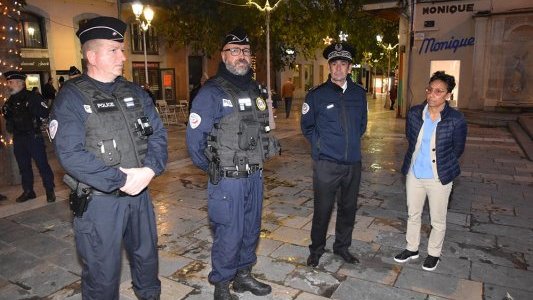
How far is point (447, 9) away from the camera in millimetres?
16922

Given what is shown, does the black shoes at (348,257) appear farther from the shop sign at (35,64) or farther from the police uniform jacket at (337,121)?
the shop sign at (35,64)

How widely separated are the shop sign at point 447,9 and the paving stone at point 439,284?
15969 millimetres

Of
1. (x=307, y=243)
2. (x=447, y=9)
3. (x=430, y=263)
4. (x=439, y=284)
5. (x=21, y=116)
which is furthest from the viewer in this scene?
(x=447, y=9)

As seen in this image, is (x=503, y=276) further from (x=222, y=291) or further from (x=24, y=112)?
(x=24, y=112)

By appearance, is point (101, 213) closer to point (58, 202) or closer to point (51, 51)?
point (58, 202)

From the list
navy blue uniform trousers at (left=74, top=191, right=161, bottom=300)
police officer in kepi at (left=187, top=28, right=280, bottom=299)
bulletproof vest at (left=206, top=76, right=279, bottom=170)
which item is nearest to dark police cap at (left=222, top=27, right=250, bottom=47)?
police officer in kepi at (left=187, top=28, right=280, bottom=299)

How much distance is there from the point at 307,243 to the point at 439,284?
153 centimetres

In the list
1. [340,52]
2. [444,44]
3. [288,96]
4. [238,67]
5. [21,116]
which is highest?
[444,44]

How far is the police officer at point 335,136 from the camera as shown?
3928mm

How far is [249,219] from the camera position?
3.51 metres

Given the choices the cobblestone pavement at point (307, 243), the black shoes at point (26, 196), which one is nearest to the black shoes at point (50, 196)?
the cobblestone pavement at point (307, 243)

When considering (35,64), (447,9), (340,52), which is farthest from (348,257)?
(35,64)

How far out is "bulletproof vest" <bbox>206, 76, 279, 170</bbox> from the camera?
3328 millimetres

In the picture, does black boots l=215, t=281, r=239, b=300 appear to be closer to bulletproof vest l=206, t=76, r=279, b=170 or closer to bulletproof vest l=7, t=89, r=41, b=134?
bulletproof vest l=206, t=76, r=279, b=170
